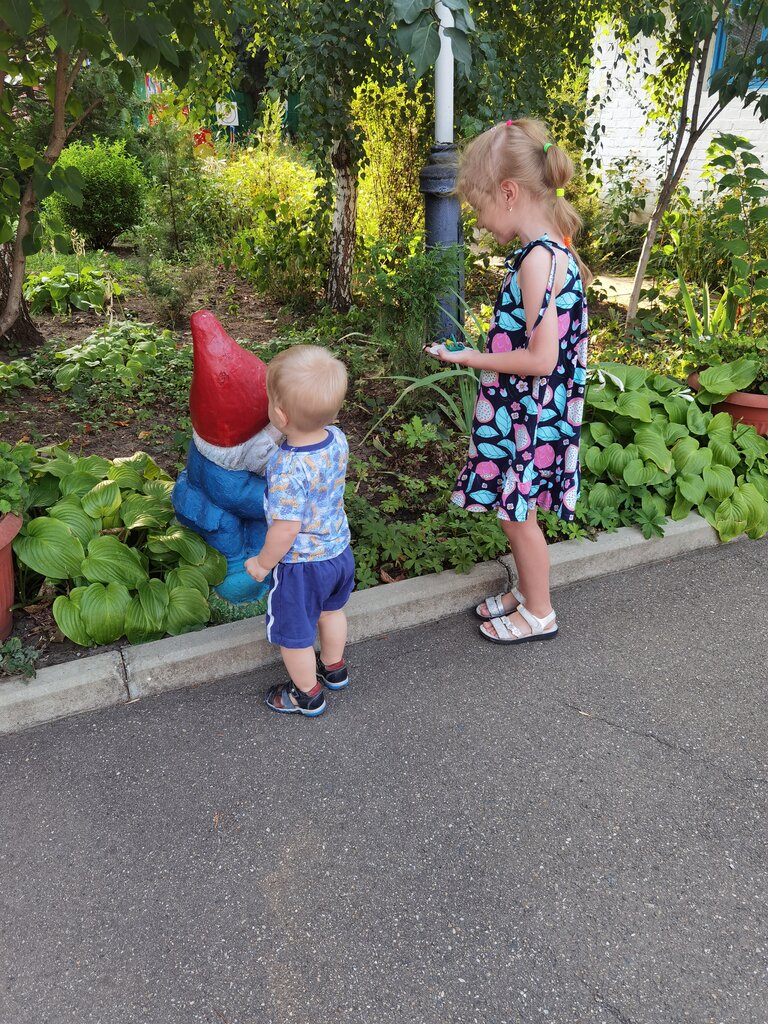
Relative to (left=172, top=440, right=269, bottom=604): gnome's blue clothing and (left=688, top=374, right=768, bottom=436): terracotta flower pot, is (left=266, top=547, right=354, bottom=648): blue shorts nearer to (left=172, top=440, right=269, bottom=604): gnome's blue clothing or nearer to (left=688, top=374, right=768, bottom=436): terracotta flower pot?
(left=172, top=440, right=269, bottom=604): gnome's blue clothing

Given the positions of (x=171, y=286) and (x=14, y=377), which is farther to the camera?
(x=171, y=286)

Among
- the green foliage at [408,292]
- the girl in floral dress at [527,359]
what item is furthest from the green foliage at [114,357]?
the girl in floral dress at [527,359]

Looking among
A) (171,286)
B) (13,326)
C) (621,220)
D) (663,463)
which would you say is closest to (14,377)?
(13,326)

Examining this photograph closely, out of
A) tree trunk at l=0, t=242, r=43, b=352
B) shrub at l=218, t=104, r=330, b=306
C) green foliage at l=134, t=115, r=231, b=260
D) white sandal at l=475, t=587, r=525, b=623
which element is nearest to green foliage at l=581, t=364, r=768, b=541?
white sandal at l=475, t=587, r=525, b=623

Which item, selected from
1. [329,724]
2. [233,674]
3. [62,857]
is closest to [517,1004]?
[329,724]

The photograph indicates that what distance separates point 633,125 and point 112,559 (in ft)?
26.4

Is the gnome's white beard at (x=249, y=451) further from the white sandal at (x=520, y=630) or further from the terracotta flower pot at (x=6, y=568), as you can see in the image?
the white sandal at (x=520, y=630)

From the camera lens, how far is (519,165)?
2.22m

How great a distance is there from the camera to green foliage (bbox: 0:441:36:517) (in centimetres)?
253

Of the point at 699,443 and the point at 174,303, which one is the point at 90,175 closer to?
the point at 174,303

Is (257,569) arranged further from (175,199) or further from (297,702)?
(175,199)

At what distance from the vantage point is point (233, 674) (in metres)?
2.65

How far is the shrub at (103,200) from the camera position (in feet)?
28.0

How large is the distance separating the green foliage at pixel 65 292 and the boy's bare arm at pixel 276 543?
164 inches
